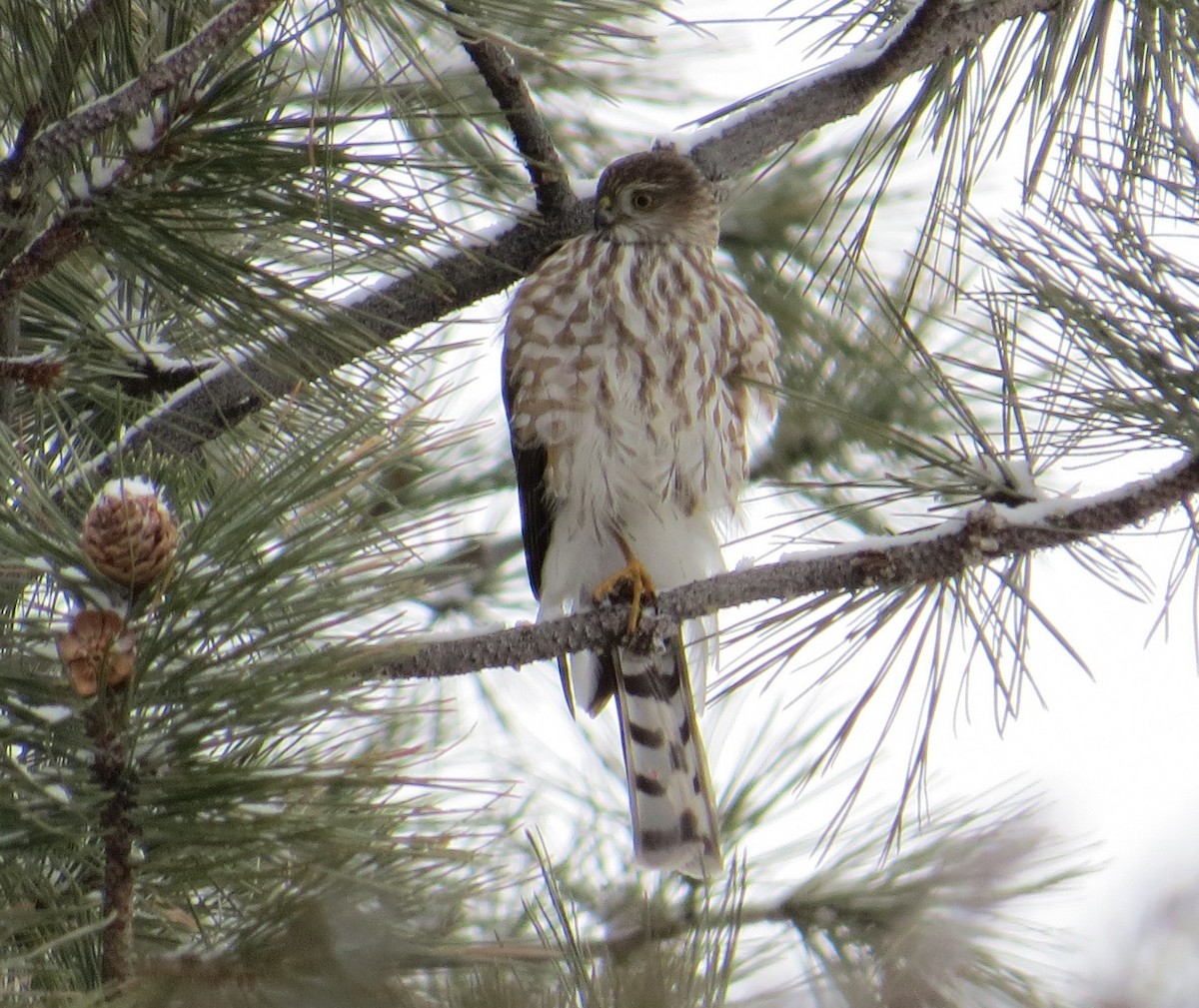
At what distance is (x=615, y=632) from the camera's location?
2271 millimetres

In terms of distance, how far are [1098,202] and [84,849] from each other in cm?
128

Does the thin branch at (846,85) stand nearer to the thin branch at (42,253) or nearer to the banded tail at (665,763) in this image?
the banded tail at (665,763)

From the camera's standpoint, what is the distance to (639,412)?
123 inches

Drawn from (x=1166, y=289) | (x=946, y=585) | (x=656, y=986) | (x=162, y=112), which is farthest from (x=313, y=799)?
(x=1166, y=289)

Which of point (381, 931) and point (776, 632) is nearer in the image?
point (381, 931)

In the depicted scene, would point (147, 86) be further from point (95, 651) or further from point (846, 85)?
point (846, 85)

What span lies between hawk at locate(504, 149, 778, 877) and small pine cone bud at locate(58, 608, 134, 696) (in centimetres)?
161

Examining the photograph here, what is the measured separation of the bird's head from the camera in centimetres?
310

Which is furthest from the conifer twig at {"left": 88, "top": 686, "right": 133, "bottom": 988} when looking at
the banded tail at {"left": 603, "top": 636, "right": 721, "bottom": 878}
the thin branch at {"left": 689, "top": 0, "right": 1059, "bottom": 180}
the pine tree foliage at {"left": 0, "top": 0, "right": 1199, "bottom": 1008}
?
the thin branch at {"left": 689, "top": 0, "right": 1059, "bottom": 180}

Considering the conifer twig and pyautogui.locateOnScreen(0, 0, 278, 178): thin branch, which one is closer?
the conifer twig

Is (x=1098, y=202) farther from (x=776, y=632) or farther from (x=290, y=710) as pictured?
(x=290, y=710)

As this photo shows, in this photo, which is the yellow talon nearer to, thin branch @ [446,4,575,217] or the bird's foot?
the bird's foot

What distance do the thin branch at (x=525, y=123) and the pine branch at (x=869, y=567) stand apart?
74cm

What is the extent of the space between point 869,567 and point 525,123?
1043 mm
